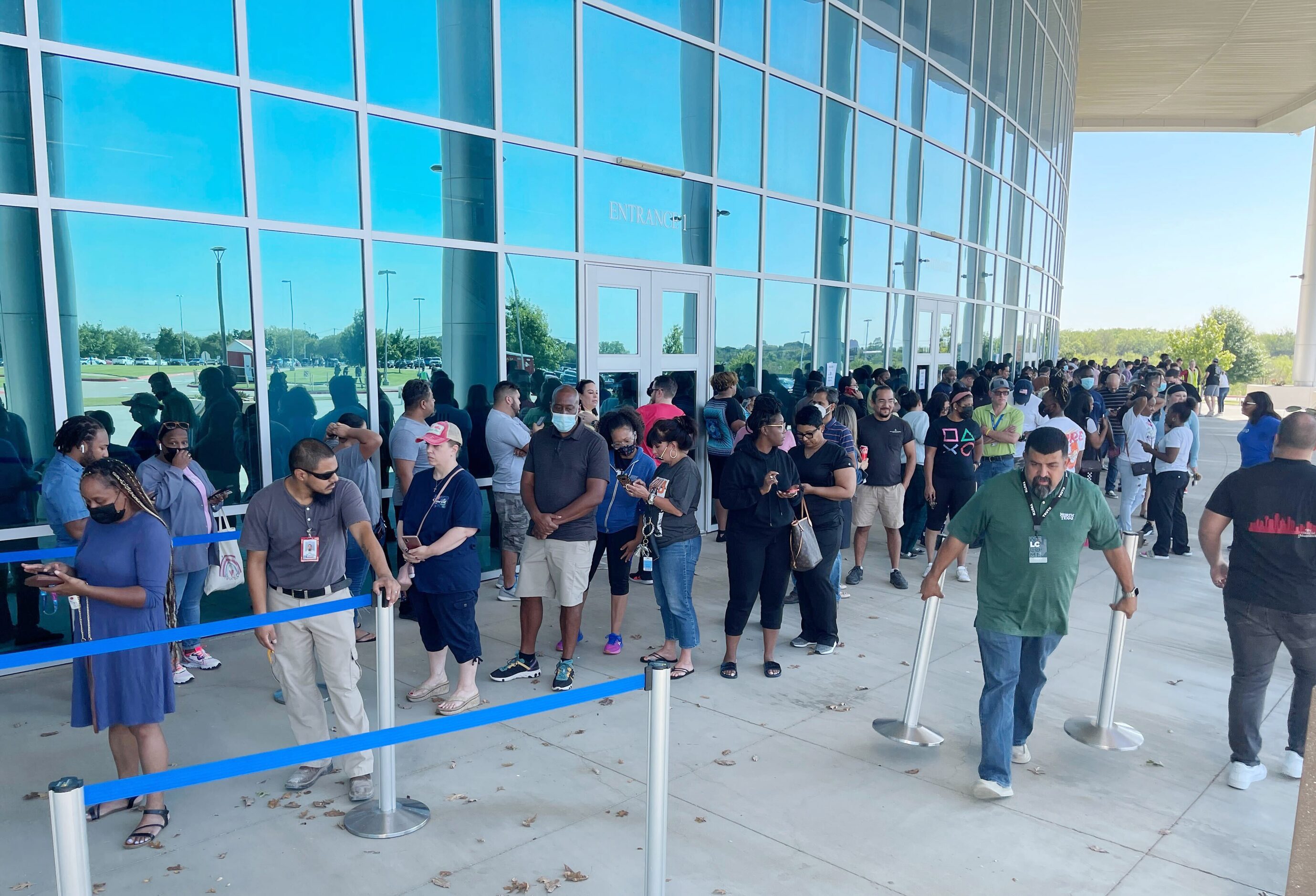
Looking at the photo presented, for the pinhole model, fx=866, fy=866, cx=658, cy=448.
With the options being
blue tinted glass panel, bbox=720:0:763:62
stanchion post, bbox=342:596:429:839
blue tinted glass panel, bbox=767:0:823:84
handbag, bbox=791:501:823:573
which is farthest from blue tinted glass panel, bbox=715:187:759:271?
stanchion post, bbox=342:596:429:839

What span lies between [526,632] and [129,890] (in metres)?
2.89

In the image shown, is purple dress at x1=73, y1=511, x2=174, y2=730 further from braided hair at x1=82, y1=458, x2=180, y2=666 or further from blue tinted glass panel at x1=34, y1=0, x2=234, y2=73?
blue tinted glass panel at x1=34, y1=0, x2=234, y2=73

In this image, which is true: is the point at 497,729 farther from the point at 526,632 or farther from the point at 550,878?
the point at 550,878

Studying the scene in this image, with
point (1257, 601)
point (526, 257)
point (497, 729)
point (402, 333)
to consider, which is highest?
point (526, 257)

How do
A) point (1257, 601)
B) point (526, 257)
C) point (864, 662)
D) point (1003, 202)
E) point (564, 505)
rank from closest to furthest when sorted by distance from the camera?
point (1257, 601) → point (564, 505) → point (864, 662) → point (526, 257) → point (1003, 202)

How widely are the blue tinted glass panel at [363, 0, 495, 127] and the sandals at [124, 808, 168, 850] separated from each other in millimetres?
6094

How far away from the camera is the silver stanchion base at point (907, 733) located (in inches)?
202

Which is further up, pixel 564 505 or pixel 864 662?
pixel 564 505

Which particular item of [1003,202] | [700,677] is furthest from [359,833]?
[1003,202]

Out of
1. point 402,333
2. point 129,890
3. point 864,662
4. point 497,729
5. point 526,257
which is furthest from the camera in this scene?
point 526,257

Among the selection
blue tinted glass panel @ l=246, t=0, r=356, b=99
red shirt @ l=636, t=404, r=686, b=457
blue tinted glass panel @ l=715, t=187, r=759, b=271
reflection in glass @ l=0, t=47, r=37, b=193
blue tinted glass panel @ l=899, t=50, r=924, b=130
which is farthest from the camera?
blue tinted glass panel @ l=899, t=50, r=924, b=130

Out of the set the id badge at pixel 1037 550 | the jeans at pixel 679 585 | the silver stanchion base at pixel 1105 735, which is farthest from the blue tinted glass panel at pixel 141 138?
the silver stanchion base at pixel 1105 735

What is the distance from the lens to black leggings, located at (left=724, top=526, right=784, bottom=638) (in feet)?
20.5

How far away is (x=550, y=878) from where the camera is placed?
154 inches
